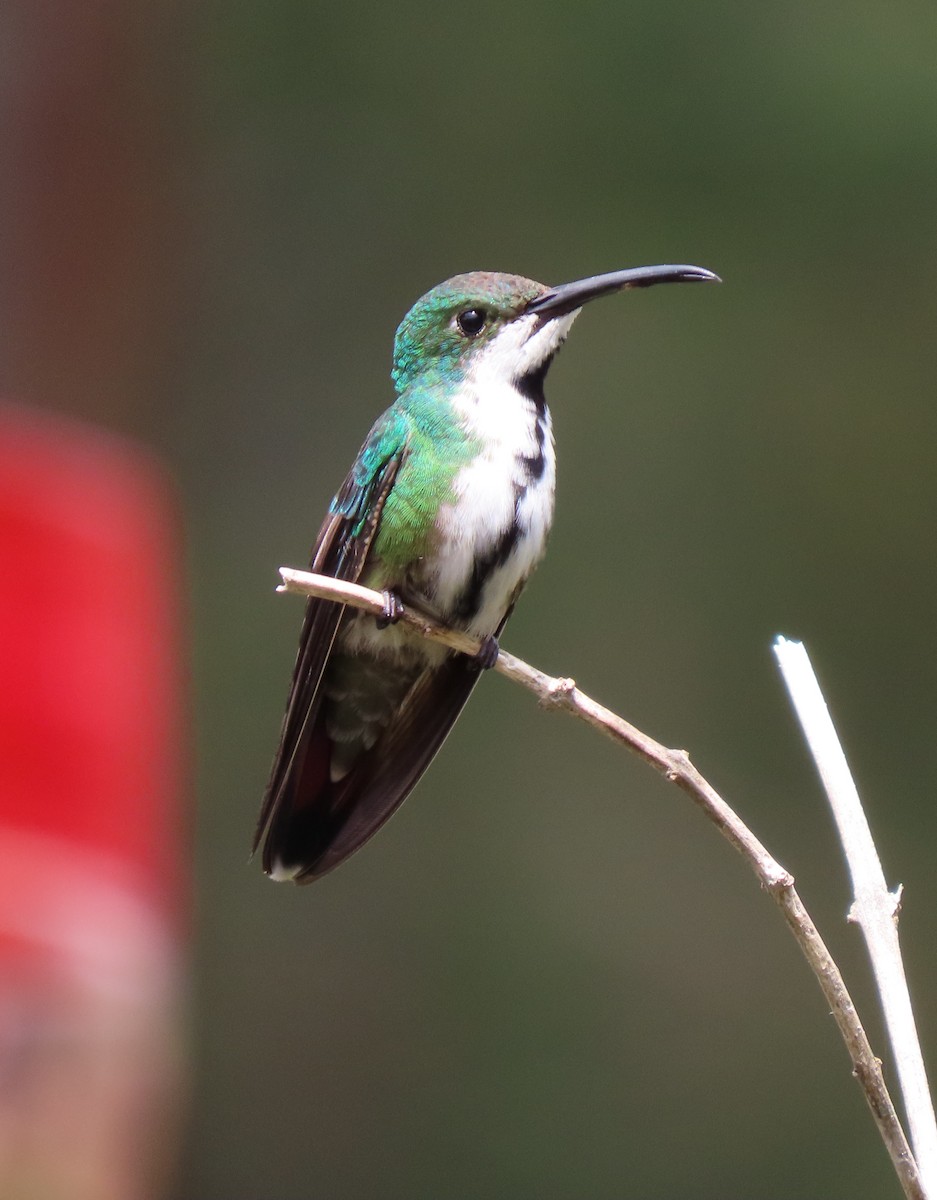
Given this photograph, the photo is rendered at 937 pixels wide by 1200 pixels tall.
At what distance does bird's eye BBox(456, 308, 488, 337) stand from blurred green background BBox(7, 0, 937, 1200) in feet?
6.48

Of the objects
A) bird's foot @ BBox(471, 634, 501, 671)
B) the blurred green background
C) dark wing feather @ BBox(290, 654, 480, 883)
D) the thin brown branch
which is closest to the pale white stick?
the thin brown branch

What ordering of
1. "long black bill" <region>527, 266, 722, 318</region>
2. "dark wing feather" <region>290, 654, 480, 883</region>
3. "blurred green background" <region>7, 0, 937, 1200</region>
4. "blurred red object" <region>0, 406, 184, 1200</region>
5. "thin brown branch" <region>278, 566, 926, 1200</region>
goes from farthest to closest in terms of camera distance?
"blurred green background" <region>7, 0, 937, 1200</region>
"blurred red object" <region>0, 406, 184, 1200</region>
"dark wing feather" <region>290, 654, 480, 883</region>
"long black bill" <region>527, 266, 722, 318</region>
"thin brown branch" <region>278, 566, 926, 1200</region>

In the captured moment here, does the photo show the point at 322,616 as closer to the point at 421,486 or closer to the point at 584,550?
the point at 421,486

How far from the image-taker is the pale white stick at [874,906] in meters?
0.93

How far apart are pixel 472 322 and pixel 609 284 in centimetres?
21

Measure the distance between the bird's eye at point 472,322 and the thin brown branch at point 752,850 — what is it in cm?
55

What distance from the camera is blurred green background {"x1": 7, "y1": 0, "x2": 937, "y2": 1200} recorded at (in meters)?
3.88

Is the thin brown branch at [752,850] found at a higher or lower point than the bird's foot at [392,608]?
lower

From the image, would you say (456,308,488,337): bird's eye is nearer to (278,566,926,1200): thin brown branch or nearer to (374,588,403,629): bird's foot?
(374,588,403,629): bird's foot

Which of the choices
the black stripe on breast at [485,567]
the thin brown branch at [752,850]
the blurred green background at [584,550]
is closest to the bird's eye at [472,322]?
the black stripe on breast at [485,567]

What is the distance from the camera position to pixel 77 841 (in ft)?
9.33

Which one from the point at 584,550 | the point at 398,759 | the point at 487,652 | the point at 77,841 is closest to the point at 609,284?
the point at 487,652

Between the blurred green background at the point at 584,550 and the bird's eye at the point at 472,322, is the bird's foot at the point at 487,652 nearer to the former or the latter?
the bird's eye at the point at 472,322

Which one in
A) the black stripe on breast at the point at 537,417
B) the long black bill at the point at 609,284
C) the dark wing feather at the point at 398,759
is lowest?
the dark wing feather at the point at 398,759
